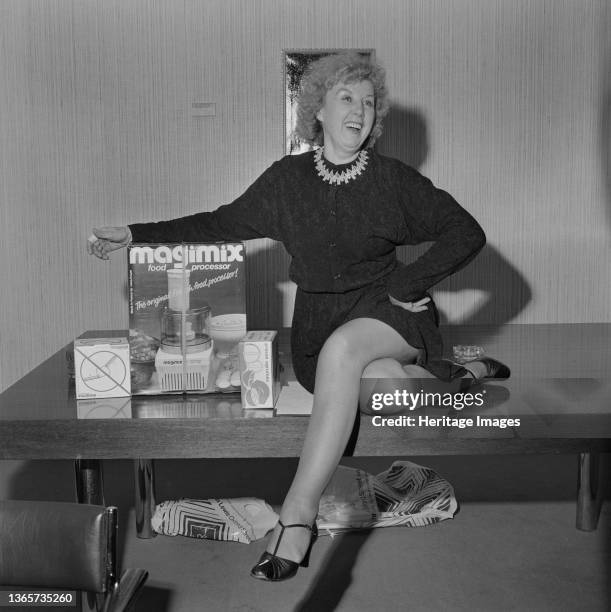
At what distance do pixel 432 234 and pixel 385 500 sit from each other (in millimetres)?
887

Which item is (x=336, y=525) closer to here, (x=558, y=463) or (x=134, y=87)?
(x=558, y=463)

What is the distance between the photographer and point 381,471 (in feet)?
10.0

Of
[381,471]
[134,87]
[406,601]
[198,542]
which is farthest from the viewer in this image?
[134,87]

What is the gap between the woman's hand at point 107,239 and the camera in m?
2.34

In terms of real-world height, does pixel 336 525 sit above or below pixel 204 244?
below

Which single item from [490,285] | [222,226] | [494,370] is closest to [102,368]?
[222,226]

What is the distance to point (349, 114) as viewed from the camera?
7.36ft

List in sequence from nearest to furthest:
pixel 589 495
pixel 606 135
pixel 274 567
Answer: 1. pixel 274 567
2. pixel 589 495
3. pixel 606 135

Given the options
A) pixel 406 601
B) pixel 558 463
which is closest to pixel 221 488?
pixel 406 601

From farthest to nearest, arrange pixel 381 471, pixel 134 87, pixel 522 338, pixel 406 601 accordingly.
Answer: pixel 134 87, pixel 381 471, pixel 522 338, pixel 406 601

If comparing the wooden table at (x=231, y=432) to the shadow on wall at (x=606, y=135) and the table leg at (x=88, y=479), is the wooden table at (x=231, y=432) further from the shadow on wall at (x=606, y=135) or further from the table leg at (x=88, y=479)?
the shadow on wall at (x=606, y=135)

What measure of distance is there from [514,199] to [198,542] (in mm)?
1844

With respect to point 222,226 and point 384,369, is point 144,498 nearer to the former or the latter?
point 222,226

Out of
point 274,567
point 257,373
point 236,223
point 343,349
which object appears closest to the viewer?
point 274,567
